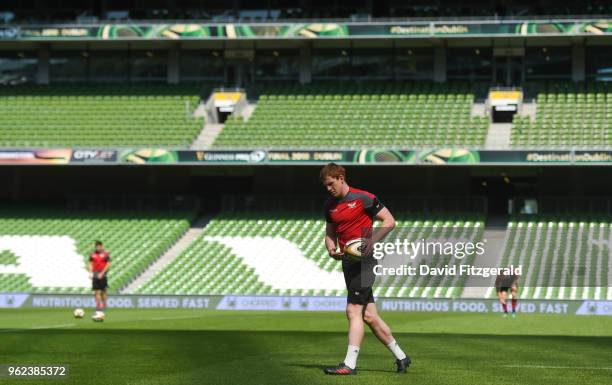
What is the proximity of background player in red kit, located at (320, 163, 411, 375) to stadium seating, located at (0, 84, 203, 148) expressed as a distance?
35243 millimetres

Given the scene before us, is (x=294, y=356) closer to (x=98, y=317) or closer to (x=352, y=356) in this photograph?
(x=352, y=356)

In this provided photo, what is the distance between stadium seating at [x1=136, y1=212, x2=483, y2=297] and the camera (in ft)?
135

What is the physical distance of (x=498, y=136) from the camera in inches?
1864

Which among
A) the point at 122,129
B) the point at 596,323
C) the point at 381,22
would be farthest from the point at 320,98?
the point at 596,323

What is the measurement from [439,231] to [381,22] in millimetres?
36053

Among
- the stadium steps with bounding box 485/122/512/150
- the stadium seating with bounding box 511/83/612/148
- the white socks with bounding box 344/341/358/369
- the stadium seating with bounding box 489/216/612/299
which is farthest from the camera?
the stadium steps with bounding box 485/122/512/150

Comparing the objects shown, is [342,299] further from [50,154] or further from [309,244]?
[50,154]

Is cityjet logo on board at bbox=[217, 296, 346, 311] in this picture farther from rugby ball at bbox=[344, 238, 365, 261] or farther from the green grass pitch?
rugby ball at bbox=[344, 238, 365, 261]

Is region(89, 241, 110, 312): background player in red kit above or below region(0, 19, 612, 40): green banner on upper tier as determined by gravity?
below

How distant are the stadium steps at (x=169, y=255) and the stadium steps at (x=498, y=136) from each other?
1263cm

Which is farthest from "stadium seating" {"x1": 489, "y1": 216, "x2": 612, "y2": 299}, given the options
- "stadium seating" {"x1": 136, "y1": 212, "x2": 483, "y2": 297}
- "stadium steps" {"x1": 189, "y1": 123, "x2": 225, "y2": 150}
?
"stadium steps" {"x1": 189, "y1": 123, "x2": 225, "y2": 150}

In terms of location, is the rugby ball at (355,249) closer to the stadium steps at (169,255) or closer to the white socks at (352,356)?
the white socks at (352,356)

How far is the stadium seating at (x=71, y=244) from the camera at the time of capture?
1677 inches

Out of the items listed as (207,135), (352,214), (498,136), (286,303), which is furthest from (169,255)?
(352,214)
